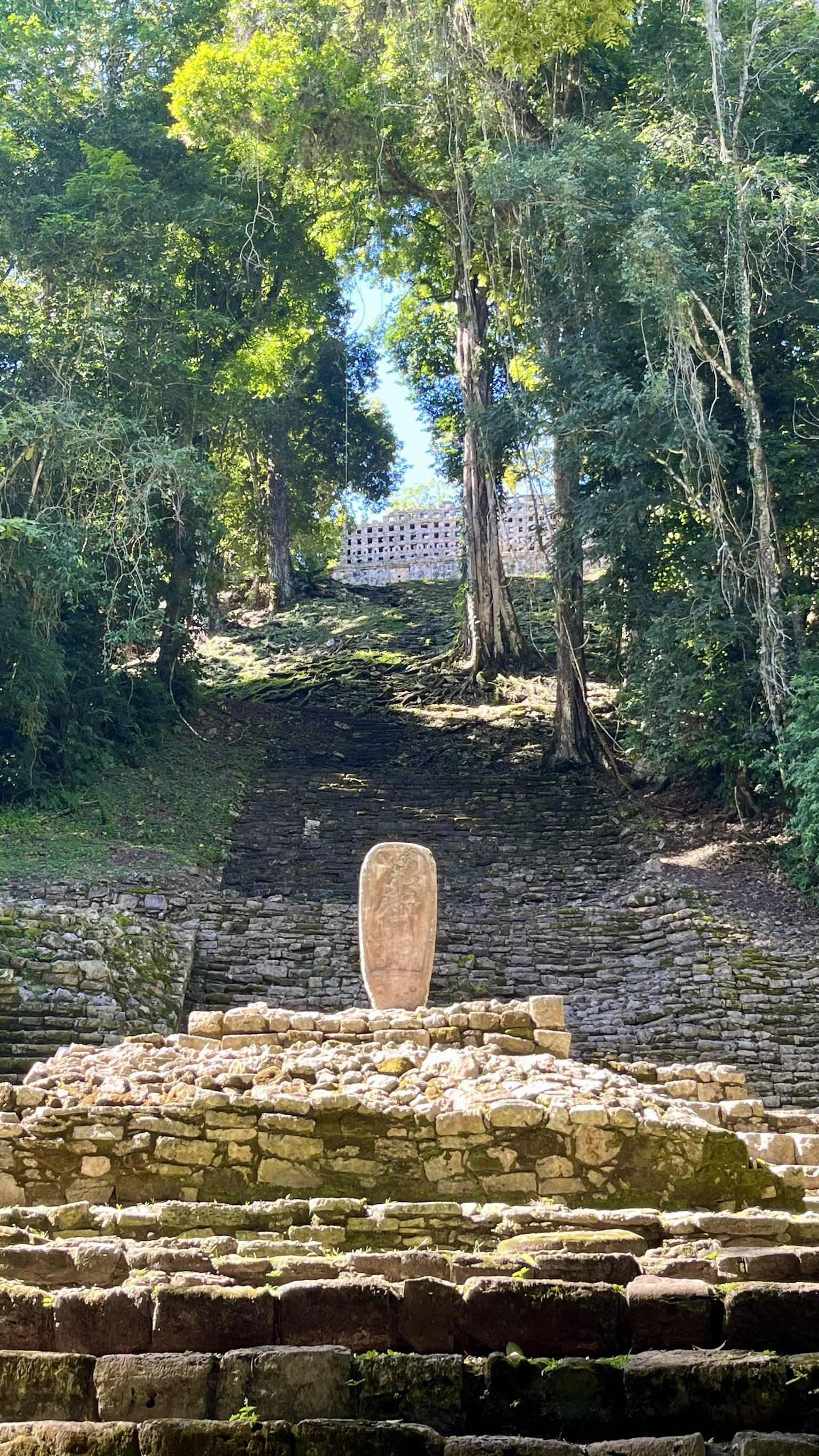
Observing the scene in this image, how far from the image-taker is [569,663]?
1755 centimetres

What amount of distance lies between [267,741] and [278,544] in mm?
7350

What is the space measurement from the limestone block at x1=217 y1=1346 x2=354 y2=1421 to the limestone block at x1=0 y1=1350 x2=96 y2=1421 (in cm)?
35

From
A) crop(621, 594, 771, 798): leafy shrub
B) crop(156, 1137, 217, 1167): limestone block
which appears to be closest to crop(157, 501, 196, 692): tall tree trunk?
crop(621, 594, 771, 798): leafy shrub

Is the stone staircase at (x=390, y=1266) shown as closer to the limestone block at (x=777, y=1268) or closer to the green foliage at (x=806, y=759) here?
the limestone block at (x=777, y=1268)

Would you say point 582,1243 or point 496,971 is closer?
point 582,1243

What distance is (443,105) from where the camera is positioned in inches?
707

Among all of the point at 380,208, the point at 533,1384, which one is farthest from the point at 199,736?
the point at 533,1384

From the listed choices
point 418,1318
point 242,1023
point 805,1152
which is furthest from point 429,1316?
point 242,1023

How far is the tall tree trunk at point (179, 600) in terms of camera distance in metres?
17.8

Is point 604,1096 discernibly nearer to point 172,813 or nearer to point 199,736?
point 172,813

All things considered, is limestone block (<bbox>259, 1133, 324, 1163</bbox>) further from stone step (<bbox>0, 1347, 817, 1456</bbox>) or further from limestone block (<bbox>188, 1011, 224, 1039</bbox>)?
stone step (<bbox>0, 1347, 817, 1456</bbox>)

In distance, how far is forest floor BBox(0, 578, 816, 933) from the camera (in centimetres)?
1398

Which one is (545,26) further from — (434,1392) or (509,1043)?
(434,1392)

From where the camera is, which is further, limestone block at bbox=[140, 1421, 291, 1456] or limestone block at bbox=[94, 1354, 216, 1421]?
limestone block at bbox=[94, 1354, 216, 1421]
